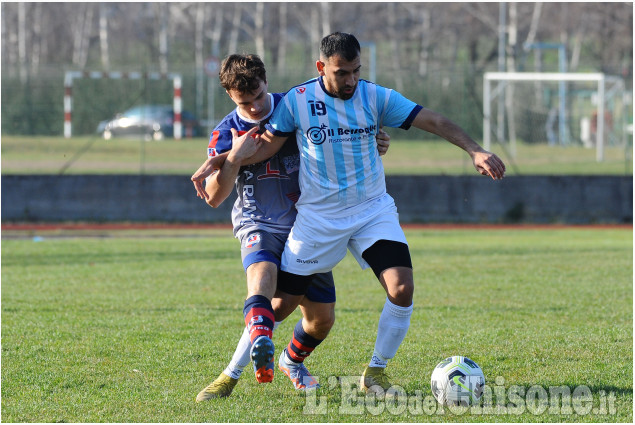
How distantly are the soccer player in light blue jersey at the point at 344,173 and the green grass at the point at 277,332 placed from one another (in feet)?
2.35

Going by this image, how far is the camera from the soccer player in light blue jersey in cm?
499

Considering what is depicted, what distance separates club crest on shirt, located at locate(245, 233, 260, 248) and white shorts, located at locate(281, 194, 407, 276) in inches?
6.6

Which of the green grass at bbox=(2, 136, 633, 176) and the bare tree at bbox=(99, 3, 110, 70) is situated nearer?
the green grass at bbox=(2, 136, 633, 176)

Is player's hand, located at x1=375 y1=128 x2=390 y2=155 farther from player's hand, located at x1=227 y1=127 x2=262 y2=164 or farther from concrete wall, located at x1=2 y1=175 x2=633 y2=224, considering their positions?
concrete wall, located at x1=2 y1=175 x2=633 y2=224

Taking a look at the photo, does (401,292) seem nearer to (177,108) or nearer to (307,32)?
(177,108)

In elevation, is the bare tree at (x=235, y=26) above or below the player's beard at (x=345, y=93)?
above

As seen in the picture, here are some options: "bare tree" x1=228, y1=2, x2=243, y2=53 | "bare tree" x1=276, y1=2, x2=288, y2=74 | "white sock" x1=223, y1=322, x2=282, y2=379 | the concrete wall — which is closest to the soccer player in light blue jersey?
"white sock" x1=223, y1=322, x2=282, y2=379

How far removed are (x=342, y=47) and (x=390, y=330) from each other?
1601 millimetres

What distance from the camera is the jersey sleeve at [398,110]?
5090 mm

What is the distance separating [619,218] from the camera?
17.2 meters

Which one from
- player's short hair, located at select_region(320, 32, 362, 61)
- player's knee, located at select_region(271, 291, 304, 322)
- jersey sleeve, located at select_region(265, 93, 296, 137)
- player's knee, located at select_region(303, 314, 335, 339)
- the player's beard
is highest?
player's short hair, located at select_region(320, 32, 362, 61)

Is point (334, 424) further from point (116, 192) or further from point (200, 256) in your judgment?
point (116, 192)

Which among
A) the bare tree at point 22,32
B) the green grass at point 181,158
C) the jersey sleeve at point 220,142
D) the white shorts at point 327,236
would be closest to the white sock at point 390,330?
the white shorts at point 327,236

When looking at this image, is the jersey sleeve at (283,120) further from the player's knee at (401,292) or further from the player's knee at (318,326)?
the player's knee at (318,326)
